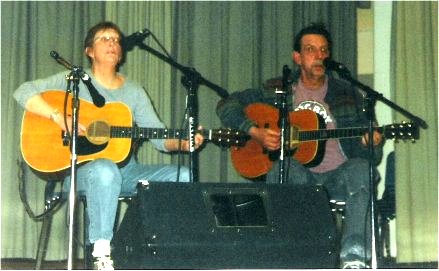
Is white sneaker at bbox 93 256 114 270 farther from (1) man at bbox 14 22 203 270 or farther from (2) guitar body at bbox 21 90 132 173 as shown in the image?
(2) guitar body at bbox 21 90 132 173

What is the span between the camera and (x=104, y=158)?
10.5ft

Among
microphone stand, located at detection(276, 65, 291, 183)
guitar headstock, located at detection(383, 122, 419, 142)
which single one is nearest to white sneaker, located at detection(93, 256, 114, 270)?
microphone stand, located at detection(276, 65, 291, 183)

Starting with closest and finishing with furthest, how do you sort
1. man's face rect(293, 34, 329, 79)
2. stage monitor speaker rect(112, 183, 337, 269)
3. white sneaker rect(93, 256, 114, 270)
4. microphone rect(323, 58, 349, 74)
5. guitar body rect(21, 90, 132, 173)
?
stage monitor speaker rect(112, 183, 337, 269)
white sneaker rect(93, 256, 114, 270)
microphone rect(323, 58, 349, 74)
guitar body rect(21, 90, 132, 173)
man's face rect(293, 34, 329, 79)

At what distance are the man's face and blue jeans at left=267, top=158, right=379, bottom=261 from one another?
58 centimetres

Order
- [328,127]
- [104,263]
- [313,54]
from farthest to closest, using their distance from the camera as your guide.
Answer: [313,54] < [328,127] < [104,263]

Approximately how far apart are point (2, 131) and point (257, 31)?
1.77 metres

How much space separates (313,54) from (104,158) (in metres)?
1.39

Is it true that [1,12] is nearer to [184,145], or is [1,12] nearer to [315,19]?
[184,145]

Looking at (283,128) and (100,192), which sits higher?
(283,128)

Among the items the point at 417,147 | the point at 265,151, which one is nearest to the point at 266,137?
the point at 265,151

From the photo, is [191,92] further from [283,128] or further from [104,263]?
[104,263]

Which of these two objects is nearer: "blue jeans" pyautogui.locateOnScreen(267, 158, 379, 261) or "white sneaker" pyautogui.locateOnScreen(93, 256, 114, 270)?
"white sneaker" pyautogui.locateOnScreen(93, 256, 114, 270)

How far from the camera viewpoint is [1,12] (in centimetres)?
425

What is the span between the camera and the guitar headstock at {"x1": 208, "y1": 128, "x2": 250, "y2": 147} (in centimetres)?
337
